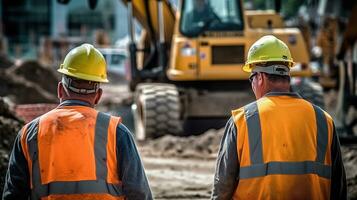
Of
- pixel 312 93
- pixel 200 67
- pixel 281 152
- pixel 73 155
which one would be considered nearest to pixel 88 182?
pixel 73 155

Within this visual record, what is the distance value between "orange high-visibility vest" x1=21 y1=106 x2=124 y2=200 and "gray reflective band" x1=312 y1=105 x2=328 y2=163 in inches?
43.7

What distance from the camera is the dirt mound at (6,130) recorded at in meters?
8.44

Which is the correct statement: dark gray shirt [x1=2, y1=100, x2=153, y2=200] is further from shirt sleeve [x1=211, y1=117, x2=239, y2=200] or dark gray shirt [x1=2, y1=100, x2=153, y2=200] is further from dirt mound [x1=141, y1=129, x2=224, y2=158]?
dirt mound [x1=141, y1=129, x2=224, y2=158]

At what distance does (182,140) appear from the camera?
13.6 metres

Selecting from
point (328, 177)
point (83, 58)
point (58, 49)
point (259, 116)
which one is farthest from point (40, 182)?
point (58, 49)

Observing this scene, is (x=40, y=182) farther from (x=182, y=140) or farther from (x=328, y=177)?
(x=182, y=140)

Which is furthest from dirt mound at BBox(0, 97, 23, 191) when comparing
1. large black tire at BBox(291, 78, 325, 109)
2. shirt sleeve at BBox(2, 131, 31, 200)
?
large black tire at BBox(291, 78, 325, 109)

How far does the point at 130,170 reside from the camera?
445 cm

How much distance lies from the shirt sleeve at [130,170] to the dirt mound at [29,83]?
1633 centimetres

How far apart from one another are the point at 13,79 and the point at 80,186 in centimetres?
1894

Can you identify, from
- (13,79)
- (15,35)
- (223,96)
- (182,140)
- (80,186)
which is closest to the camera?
(80,186)

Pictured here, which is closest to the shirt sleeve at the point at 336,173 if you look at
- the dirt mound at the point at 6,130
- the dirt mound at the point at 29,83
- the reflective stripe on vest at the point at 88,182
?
the reflective stripe on vest at the point at 88,182

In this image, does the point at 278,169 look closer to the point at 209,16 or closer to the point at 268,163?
the point at 268,163

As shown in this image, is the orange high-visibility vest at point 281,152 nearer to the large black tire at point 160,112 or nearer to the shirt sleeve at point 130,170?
the shirt sleeve at point 130,170
